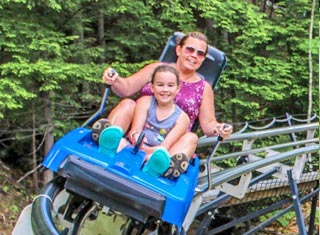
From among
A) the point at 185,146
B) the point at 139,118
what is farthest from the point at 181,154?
the point at 139,118

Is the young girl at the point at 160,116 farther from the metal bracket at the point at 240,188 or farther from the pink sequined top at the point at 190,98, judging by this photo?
the metal bracket at the point at 240,188

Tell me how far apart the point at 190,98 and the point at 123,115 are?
0.56 meters

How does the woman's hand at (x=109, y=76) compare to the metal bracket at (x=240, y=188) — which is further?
the metal bracket at (x=240, y=188)

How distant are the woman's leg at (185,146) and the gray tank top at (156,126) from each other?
0.16m

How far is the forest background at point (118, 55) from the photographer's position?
4.16m

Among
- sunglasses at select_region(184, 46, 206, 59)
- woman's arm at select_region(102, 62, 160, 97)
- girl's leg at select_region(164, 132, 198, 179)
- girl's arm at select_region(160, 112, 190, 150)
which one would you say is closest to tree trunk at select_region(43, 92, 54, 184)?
woman's arm at select_region(102, 62, 160, 97)

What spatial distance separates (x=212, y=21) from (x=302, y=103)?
4.79 feet

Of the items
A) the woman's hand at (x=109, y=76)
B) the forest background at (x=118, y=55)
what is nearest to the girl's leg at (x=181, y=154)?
the woman's hand at (x=109, y=76)

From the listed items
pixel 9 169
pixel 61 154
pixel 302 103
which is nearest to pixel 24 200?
pixel 9 169

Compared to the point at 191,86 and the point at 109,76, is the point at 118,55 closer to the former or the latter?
the point at 191,86

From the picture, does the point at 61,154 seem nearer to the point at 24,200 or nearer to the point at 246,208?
the point at 24,200

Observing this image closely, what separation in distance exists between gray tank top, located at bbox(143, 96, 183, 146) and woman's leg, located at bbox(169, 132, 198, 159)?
159 mm

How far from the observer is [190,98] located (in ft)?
10.3

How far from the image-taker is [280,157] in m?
3.15
